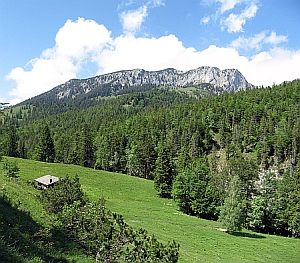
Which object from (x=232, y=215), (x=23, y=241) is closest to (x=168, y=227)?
(x=232, y=215)

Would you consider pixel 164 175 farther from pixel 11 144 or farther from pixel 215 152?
pixel 215 152

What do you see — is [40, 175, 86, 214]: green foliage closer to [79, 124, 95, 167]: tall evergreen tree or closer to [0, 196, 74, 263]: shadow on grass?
[0, 196, 74, 263]: shadow on grass

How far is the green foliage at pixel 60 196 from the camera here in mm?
19250

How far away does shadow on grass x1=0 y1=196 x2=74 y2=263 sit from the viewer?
1056cm

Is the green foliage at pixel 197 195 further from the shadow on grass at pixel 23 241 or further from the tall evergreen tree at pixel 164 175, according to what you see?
the shadow on grass at pixel 23 241

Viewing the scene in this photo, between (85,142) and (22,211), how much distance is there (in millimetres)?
89443

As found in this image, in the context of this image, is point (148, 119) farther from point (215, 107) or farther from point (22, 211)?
point (22, 211)

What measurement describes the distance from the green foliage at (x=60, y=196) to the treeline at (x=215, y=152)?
33446 mm

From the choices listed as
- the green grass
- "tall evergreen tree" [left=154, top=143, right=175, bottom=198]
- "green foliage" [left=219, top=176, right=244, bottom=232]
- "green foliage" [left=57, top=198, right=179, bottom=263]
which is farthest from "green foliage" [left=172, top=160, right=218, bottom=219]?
"green foliage" [left=57, top=198, right=179, bottom=263]

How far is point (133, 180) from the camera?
7719 cm

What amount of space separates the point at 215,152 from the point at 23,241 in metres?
127

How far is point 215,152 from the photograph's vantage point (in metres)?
134

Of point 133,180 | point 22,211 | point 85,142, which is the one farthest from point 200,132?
point 22,211

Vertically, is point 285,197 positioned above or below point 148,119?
below
